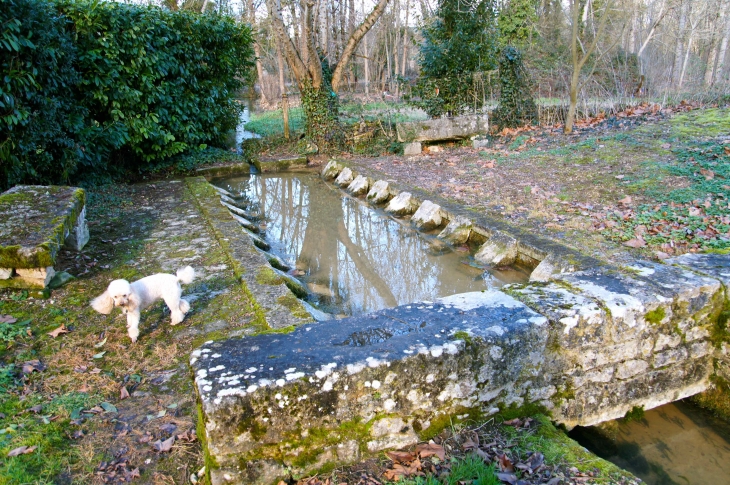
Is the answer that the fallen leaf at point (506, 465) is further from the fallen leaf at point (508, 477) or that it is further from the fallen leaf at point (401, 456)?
the fallen leaf at point (401, 456)

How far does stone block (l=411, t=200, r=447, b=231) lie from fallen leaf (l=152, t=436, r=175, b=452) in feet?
17.2

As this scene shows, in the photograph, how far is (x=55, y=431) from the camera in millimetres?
2807

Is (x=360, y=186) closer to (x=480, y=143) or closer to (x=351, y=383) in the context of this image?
(x=480, y=143)

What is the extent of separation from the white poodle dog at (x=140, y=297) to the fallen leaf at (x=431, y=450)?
256 cm

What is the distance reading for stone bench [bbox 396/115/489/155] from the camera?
11984 mm

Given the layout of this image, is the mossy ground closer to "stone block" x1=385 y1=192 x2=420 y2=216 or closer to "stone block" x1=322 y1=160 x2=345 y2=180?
"stone block" x1=385 y1=192 x2=420 y2=216

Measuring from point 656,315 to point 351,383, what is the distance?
2131mm

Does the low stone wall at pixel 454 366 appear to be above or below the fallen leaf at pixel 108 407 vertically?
above

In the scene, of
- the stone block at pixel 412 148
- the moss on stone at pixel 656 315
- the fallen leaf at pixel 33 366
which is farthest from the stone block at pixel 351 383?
the stone block at pixel 412 148

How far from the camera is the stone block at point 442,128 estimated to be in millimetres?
11977

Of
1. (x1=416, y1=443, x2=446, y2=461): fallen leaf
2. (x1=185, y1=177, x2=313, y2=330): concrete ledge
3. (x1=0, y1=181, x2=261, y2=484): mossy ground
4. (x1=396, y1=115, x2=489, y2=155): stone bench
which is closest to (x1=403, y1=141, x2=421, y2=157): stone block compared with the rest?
(x1=396, y1=115, x2=489, y2=155): stone bench

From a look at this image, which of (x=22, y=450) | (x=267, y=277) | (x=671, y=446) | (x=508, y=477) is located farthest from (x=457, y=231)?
(x=22, y=450)

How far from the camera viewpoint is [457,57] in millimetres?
12812

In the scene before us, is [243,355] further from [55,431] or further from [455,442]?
[55,431]
